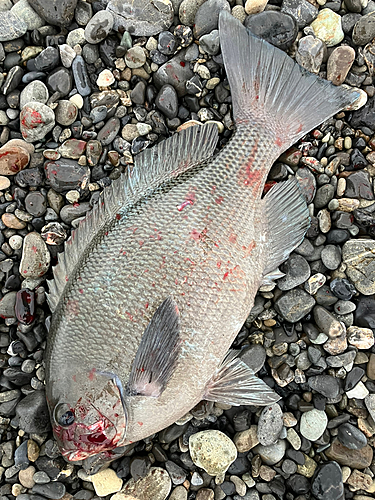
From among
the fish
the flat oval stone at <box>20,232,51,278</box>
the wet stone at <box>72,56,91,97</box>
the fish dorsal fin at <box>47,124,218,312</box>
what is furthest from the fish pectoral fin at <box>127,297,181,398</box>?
the wet stone at <box>72,56,91,97</box>

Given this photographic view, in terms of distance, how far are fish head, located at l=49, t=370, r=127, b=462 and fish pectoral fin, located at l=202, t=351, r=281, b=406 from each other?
1.98 ft

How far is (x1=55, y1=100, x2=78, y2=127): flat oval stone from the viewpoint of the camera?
2.71 meters

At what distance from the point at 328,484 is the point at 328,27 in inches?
117

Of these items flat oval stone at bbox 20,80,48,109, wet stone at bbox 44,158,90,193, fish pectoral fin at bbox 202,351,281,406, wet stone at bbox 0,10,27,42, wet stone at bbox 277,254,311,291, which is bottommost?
fish pectoral fin at bbox 202,351,281,406

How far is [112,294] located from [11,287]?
0.94 meters

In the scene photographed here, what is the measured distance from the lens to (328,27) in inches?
106

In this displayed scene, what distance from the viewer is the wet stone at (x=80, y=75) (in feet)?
8.95

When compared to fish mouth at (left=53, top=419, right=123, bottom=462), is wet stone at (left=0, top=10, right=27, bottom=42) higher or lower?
higher

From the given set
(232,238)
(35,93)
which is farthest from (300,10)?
(35,93)

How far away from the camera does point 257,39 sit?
2.49m

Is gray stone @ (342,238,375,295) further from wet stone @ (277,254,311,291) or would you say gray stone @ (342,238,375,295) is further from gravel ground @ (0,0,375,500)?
wet stone @ (277,254,311,291)

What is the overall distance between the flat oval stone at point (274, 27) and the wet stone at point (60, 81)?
49.6 inches

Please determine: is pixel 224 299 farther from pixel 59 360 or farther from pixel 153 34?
pixel 153 34

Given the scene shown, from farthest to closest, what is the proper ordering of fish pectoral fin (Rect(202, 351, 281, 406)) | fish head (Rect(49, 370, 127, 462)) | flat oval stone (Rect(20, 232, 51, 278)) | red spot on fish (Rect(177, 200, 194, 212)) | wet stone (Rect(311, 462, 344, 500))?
flat oval stone (Rect(20, 232, 51, 278)), wet stone (Rect(311, 462, 344, 500)), fish pectoral fin (Rect(202, 351, 281, 406)), red spot on fish (Rect(177, 200, 194, 212)), fish head (Rect(49, 370, 127, 462))
